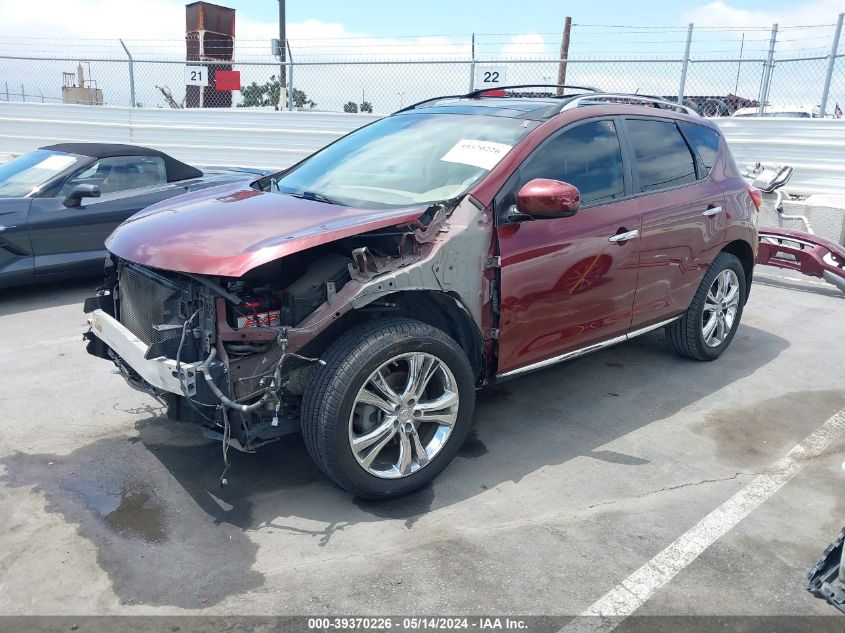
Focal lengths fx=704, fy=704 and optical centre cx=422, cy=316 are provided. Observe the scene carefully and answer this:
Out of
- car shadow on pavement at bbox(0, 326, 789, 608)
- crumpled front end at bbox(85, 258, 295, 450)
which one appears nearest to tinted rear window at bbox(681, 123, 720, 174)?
→ car shadow on pavement at bbox(0, 326, 789, 608)

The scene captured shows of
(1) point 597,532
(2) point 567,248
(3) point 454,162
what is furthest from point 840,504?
(3) point 454,162

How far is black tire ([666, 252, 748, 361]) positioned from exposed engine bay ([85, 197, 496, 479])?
90.3 inches

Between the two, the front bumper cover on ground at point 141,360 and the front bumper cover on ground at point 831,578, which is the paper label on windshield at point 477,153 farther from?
the front bumper cover on ground at point 831,578

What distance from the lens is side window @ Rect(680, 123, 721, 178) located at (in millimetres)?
5113

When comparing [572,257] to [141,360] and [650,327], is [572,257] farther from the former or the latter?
[141,360]

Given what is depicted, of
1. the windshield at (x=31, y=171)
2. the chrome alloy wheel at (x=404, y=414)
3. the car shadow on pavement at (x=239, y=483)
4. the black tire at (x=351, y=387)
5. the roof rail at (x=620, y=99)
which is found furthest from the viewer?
the windshield at (x=31, y=171)

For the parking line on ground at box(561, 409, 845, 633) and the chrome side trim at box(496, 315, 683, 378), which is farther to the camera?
the chrome side trim at box(496, 315, 683, 378)

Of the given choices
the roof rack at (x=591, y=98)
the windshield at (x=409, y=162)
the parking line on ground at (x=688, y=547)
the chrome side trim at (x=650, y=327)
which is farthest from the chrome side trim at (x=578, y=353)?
the roof rack at (x=591, y=98)

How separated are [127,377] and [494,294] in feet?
6.54

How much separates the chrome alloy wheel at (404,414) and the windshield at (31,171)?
510cm

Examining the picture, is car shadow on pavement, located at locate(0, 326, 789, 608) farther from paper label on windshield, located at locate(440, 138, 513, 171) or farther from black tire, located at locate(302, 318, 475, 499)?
paper label on windshield, located at locate(440, 138, 513, 171)

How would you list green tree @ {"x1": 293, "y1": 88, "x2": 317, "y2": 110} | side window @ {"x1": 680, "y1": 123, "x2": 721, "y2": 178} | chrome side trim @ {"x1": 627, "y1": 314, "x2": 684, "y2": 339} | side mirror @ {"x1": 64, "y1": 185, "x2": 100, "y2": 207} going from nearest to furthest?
chrome side trim @ {"x1": 627, "y1": 314, "x2": 684, "y2": 339} < side window @ {"x1": 680, "y1": 123, "x2": 721, "y2": 178} < side mirror @ {"x1": 64, "y1": 185, "x2": 100, "y2": 207} < green tree @ {"x1": 293, "y1": 88, "x2": 317, "y2": 110}

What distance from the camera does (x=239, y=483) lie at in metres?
3.58

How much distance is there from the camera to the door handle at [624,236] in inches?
165
